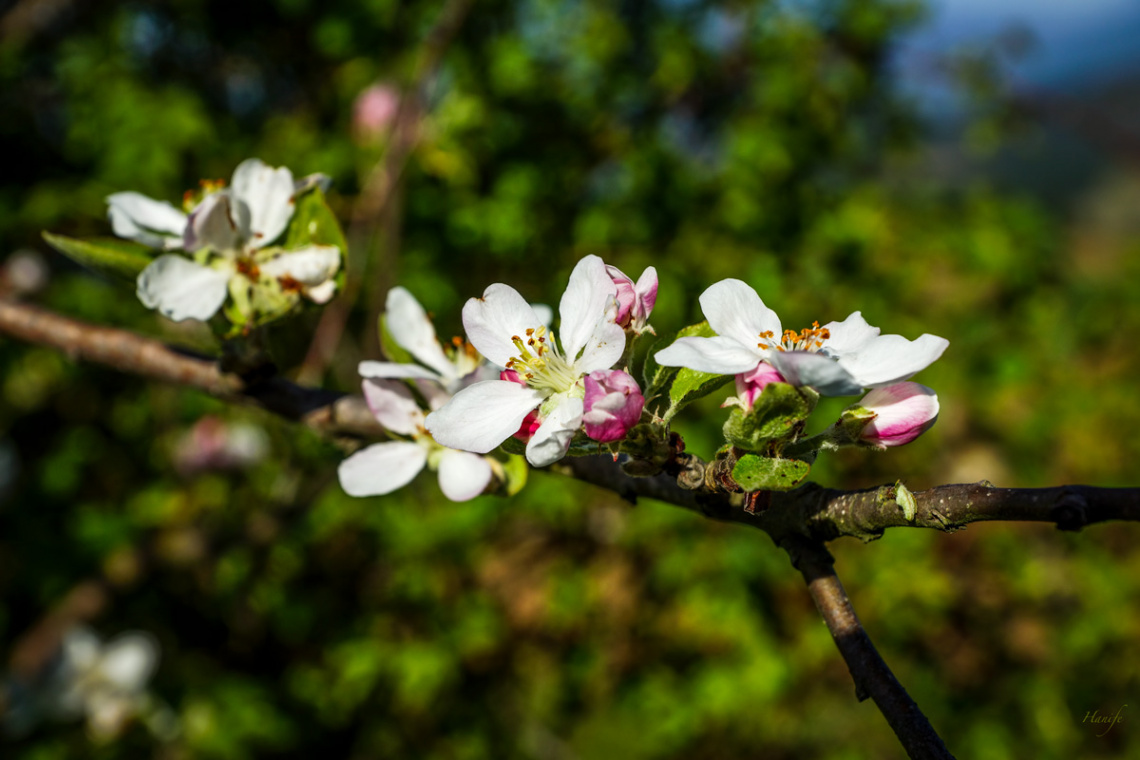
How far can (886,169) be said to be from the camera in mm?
4668

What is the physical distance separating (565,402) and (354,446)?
394mm

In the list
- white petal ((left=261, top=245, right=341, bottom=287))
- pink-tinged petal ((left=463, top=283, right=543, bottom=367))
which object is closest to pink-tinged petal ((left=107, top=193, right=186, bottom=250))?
white petal ((left=261, top=245, right=341, bottom=287))

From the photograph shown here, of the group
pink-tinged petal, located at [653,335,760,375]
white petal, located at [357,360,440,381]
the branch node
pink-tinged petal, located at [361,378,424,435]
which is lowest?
pink-tinged petal, located at [361,378,424,435]

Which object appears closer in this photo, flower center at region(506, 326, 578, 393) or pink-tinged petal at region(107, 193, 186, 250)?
flower center at region(506, 326, 578, 393)

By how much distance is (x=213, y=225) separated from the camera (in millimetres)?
880

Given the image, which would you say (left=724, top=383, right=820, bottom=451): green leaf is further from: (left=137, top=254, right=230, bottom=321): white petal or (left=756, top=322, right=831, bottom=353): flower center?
(left=137, top=254, right=230, bottom=321): white petal

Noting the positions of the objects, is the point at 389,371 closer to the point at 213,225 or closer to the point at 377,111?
the point at 213,225

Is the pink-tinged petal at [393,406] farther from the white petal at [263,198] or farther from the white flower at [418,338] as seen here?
the white petal at [263,198]

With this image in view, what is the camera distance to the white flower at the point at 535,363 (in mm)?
636

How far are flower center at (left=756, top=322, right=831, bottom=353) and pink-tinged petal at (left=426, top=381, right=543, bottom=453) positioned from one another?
0.68 ft

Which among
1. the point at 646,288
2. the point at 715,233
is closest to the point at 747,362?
the point at 646,288

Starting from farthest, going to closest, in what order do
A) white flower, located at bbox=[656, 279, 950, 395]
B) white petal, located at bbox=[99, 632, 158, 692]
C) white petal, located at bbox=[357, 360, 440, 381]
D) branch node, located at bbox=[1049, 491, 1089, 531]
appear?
white petal, located at bbox=[99, 632, 158, 692] < white petal, located at bbox=[357, 360, 440, 381] < white flower, located at bbox=[656, 279, 950, 395] < branch node, located at bbox=[1049, 491, 1089, 531]

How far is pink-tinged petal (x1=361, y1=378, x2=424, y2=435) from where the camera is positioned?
0.82 metres

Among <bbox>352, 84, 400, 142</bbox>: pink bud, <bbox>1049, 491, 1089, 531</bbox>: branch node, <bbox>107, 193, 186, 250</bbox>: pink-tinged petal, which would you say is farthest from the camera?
<bbox>352, 84, 400, 142</bbox>: pink bud
